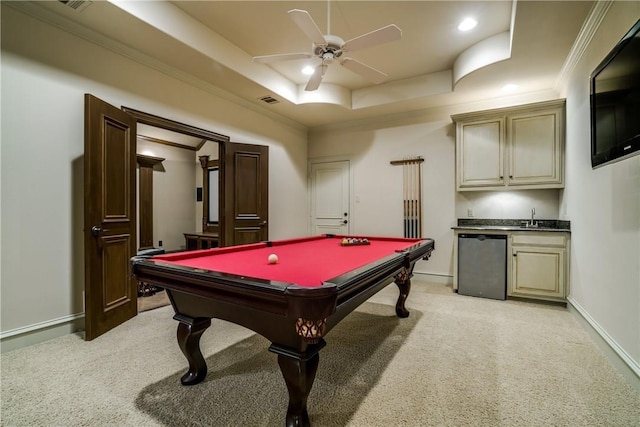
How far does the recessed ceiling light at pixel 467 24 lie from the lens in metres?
2.90

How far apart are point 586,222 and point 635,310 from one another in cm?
119

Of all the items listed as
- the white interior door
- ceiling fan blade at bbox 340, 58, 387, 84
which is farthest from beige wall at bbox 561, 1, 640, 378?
the white interior door

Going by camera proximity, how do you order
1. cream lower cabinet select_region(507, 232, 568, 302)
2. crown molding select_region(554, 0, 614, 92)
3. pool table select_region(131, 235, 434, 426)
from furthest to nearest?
1. cream lower cabinet select_region(507, 232, 568, 302)
2. crown molding select_region(554, 0, 614, 92)
3. pool table select_region(131, 235, 434, 426)

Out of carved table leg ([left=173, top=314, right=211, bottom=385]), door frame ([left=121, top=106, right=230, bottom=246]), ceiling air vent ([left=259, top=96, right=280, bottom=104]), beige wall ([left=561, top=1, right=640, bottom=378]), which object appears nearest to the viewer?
carved table leg ([left=173, top=314, right=211, bottom=385])

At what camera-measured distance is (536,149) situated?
3.57m

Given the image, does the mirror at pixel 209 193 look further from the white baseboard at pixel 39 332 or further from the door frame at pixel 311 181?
the white baseboard at pixel 39 332

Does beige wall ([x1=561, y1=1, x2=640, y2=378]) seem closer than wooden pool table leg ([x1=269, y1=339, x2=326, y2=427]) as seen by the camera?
No

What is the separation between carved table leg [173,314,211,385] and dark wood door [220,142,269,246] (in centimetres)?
234

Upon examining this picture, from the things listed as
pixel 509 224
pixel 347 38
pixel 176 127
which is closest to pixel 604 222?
pixel 509 224

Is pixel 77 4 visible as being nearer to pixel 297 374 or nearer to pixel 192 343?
pixel 192 343

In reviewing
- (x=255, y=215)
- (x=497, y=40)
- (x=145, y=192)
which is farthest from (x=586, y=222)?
(x=145, y=192)

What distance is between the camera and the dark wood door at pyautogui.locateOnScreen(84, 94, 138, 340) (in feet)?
7.79

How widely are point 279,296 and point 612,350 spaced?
7.99 ft

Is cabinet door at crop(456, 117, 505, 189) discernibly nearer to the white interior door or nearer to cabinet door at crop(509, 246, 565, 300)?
cabinet door at crop(509, 246, 565, 300)
